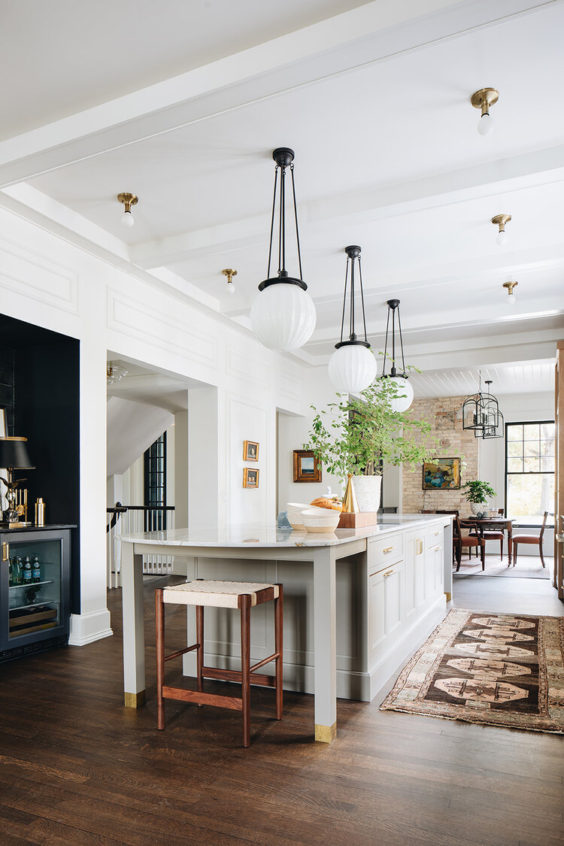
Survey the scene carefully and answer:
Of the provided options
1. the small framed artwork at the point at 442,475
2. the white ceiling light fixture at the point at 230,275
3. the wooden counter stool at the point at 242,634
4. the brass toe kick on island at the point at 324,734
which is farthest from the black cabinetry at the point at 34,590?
the small framed artwork at the point at 442,475

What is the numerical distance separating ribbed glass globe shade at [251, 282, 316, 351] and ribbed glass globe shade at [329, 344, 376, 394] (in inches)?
40.0

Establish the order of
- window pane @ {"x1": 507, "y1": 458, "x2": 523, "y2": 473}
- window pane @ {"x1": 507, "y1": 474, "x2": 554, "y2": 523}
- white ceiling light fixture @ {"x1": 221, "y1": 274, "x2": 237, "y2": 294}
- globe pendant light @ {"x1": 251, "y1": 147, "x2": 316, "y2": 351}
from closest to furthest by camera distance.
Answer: globe pendant light @ {"x1": 251, "y1": 147, "x2": 316, "y2": 351} → white ceiling light fixture @ {"x1": 221, "y1": 274, "x2": 237, "y2": 294} → window pane @ {"x1": 507, "y1": 474, "x2": 554, "y2": 523} → window pane @ {"x1": 507, "y1": 458, "x2": 523, "y2": 473}

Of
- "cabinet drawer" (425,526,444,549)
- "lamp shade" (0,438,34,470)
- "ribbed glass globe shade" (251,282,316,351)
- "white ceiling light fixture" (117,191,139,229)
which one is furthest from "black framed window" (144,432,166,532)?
"ribbed glass globe shade" (251,282,316,351)

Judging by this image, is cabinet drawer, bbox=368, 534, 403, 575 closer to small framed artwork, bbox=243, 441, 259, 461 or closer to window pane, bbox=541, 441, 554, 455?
small framed artwork, bbox=243, 441, 259, 461

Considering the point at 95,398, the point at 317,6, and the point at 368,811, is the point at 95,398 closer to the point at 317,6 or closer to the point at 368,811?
the point at 317,6

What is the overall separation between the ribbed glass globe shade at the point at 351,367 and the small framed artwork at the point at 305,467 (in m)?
3.83

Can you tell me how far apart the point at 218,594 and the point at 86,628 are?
201 centimetres

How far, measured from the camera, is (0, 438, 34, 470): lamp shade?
387 centimetres

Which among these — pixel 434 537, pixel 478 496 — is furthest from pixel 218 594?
pixel 478 496

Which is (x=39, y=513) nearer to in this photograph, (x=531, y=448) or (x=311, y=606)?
(x=311, y=606)

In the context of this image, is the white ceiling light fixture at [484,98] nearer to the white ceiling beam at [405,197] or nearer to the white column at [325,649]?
the white ceiling beam at [405,197]

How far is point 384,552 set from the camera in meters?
3.38

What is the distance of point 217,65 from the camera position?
2.58 m

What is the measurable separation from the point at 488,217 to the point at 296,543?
9.52ft
